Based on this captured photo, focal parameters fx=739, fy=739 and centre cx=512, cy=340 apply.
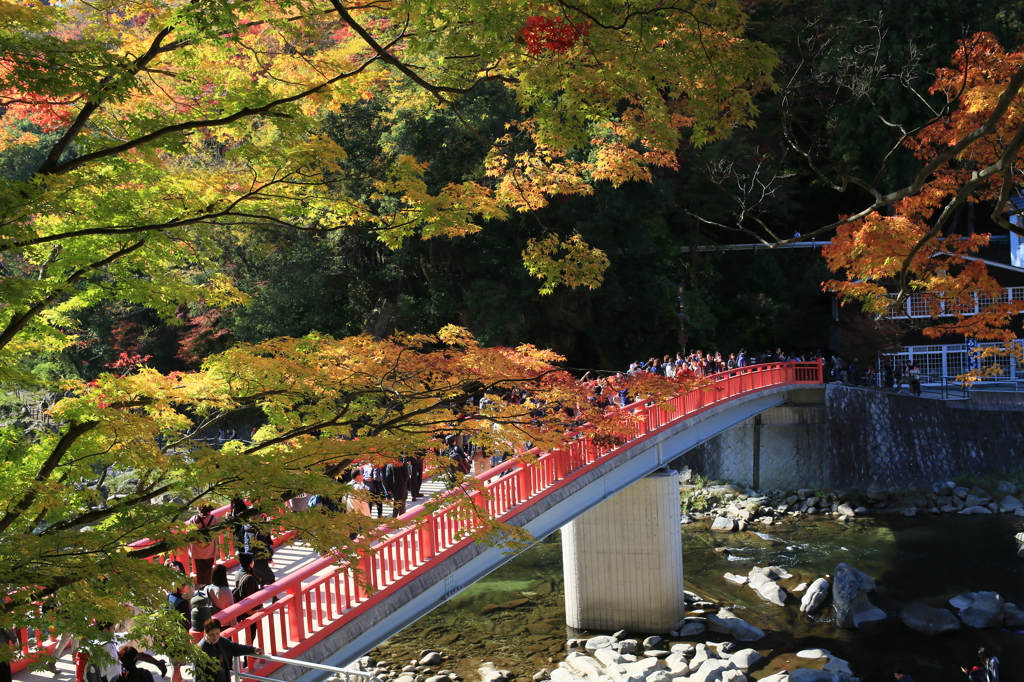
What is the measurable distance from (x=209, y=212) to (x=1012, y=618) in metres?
15.8

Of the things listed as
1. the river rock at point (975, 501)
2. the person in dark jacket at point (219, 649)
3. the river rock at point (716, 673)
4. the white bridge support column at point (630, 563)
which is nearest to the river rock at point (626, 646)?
the white bridge support column at point (630, 563)

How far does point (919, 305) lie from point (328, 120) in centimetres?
2250

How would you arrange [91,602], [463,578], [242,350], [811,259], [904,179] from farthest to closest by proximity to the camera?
[811,259], [904,179], [463,578], [242,350], [91,602]

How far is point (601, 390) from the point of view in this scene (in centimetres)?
1229

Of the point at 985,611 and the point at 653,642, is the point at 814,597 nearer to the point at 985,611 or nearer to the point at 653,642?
the point at 985,611

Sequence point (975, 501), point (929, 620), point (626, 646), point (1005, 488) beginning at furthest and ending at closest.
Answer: point (1005, 488) < point (975, 501) < point (929, 620) < point (626, 646)

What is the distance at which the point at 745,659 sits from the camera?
13.1m

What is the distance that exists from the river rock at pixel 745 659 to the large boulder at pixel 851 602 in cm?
254

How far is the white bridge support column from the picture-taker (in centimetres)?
1477

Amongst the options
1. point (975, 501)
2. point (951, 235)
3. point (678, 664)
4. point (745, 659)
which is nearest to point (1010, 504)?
point (975, 501)

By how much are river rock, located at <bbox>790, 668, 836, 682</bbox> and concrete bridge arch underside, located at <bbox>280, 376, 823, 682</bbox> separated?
9.83 feet


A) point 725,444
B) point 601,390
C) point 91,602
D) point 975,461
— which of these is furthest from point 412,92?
point 975,461

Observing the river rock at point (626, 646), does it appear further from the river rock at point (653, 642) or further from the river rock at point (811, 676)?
the river rock at point (811, 676)

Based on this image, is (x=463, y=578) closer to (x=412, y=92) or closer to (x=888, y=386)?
(x=412, y=92)
